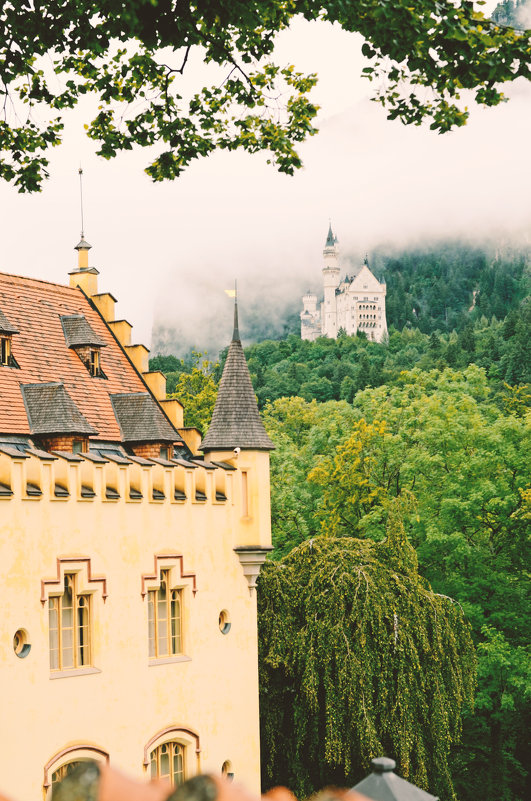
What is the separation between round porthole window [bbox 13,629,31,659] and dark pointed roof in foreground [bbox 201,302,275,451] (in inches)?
257

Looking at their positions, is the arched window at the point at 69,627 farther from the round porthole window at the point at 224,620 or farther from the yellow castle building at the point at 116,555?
the round porthole window at the point at 224,620

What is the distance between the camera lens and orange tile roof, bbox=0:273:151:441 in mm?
19438

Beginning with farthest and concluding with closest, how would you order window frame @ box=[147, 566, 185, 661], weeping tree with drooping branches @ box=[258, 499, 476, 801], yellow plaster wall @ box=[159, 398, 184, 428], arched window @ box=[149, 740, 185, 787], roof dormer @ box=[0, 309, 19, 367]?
yellow plaster wall @ box=[159, 398, 184, 428] < weeping tree with drooping branches @ box=[258, 499, 476, 801] < roof dormer @ box=[0, 309, 19, 367] < window frame @ box=[147, 566, 185, 661] < arched window @ box=[149, 740, 185, 787]

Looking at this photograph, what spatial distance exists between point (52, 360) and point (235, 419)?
3904mm

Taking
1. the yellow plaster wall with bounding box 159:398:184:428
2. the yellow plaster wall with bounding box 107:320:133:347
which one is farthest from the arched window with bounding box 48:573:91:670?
the yellow plaster wall with bounding box 107:320:133:347

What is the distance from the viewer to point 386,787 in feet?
17.9

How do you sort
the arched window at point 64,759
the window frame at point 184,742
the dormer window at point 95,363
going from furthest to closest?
the dormer window at point 95,363
the window frame at point 184,742
the arched window at point 64,759

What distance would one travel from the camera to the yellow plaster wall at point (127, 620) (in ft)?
51.0

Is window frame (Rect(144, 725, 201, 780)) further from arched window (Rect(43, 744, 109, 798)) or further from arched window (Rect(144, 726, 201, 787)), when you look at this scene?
arched window (Rect(43, 744, 109, 798))

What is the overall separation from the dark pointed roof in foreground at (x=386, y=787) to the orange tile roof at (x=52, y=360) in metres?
14.0

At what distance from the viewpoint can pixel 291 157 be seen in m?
10.2

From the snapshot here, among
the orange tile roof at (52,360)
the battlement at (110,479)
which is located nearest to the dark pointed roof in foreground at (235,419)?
the battlement at (110,479)

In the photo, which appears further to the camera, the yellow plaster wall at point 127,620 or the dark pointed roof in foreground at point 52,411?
the dark pointed roof in foreground at point 52,411

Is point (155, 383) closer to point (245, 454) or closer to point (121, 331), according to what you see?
point (121, 331)
